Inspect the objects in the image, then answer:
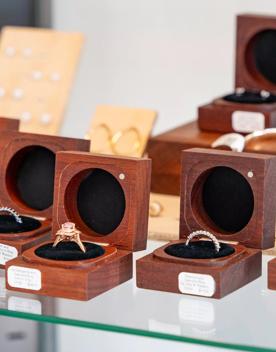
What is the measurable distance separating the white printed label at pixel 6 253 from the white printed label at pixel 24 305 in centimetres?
8

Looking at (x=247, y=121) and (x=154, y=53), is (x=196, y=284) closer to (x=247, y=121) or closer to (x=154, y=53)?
(x=247, y=121)

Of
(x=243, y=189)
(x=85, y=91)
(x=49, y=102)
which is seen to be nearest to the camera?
(x=243, y=189)

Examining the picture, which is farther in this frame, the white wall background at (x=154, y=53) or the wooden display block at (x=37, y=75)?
the white wall background at (x=154, y=53)

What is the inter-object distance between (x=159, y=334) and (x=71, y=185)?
0.80ft

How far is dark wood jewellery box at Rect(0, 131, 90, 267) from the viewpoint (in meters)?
1.24

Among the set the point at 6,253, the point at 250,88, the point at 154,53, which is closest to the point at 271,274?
the point at 6,253

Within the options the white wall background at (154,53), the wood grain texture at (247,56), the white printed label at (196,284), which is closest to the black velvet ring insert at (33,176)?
the white printed label at (196,284)

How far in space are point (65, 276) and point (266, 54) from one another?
30.3 inches

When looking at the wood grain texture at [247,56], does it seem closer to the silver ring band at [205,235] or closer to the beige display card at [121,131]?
the beige display card at [121,131]

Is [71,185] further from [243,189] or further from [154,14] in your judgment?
[154,14]

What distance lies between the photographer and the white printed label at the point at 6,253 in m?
1.17

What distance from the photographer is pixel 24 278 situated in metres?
1.11

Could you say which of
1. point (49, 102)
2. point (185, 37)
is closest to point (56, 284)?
point (49, 102)

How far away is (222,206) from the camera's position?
120 centimetres
